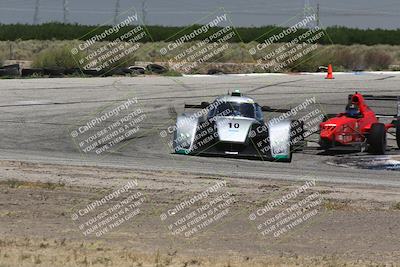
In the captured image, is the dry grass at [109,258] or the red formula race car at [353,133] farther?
the red formula race car at [353,133]

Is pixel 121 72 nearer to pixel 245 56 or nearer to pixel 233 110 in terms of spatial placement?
pixel 233 110

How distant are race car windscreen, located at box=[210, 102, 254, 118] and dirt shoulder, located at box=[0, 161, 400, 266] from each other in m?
3.80

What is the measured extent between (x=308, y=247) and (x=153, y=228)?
6.88ft

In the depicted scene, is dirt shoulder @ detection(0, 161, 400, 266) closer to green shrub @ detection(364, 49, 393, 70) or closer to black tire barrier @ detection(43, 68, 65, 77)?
black tire barrier @ detection(43, 68, 65, 77)

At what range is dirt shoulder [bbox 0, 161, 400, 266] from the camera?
988 centimetres

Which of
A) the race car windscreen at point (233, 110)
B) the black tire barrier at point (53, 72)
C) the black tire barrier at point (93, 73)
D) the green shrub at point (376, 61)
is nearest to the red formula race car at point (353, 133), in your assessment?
the race car windscreen at point (233, 110)

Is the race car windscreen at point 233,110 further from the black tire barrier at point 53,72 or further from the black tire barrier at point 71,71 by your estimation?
the black tire barrier at point 71,71

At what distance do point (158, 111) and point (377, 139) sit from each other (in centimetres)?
876

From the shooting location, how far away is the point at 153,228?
11594 mm

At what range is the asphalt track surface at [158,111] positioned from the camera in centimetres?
1808

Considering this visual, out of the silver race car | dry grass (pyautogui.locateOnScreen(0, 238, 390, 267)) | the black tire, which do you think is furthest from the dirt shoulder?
the black tire

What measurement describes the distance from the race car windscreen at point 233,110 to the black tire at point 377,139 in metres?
2.97

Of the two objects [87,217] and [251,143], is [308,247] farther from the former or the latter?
[251,143]

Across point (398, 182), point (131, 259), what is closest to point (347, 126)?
point (398, 182)
